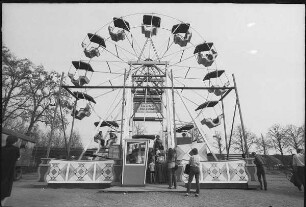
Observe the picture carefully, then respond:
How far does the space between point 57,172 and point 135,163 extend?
3665mm

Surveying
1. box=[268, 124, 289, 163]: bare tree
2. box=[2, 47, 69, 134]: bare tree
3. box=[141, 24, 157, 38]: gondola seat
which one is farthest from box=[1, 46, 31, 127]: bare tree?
box=[268, 124, 289, 163]: bare tree

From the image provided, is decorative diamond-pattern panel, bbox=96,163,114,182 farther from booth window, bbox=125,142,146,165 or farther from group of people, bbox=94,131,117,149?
group of people, bbox=94,131,117,149

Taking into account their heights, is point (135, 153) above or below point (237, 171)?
above

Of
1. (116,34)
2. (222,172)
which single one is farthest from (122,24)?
(222,172)

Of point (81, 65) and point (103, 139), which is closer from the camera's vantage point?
point (103, 139)

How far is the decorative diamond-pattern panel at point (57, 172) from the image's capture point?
1012 centimetres

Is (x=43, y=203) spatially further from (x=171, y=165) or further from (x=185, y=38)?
(x=185, y=38)

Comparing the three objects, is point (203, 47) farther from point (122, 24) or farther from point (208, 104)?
point (122, 24)

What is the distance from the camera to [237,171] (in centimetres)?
1035

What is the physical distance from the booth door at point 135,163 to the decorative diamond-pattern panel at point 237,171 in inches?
156

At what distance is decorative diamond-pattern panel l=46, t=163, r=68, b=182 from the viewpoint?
399 inches

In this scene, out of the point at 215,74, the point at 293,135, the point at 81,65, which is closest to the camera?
the point at 81,65

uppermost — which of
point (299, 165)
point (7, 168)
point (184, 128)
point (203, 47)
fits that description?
point (203, 47)

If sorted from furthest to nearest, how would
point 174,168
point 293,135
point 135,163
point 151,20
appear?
point 293,135
point 151,20
point 135,163
point 174,168
